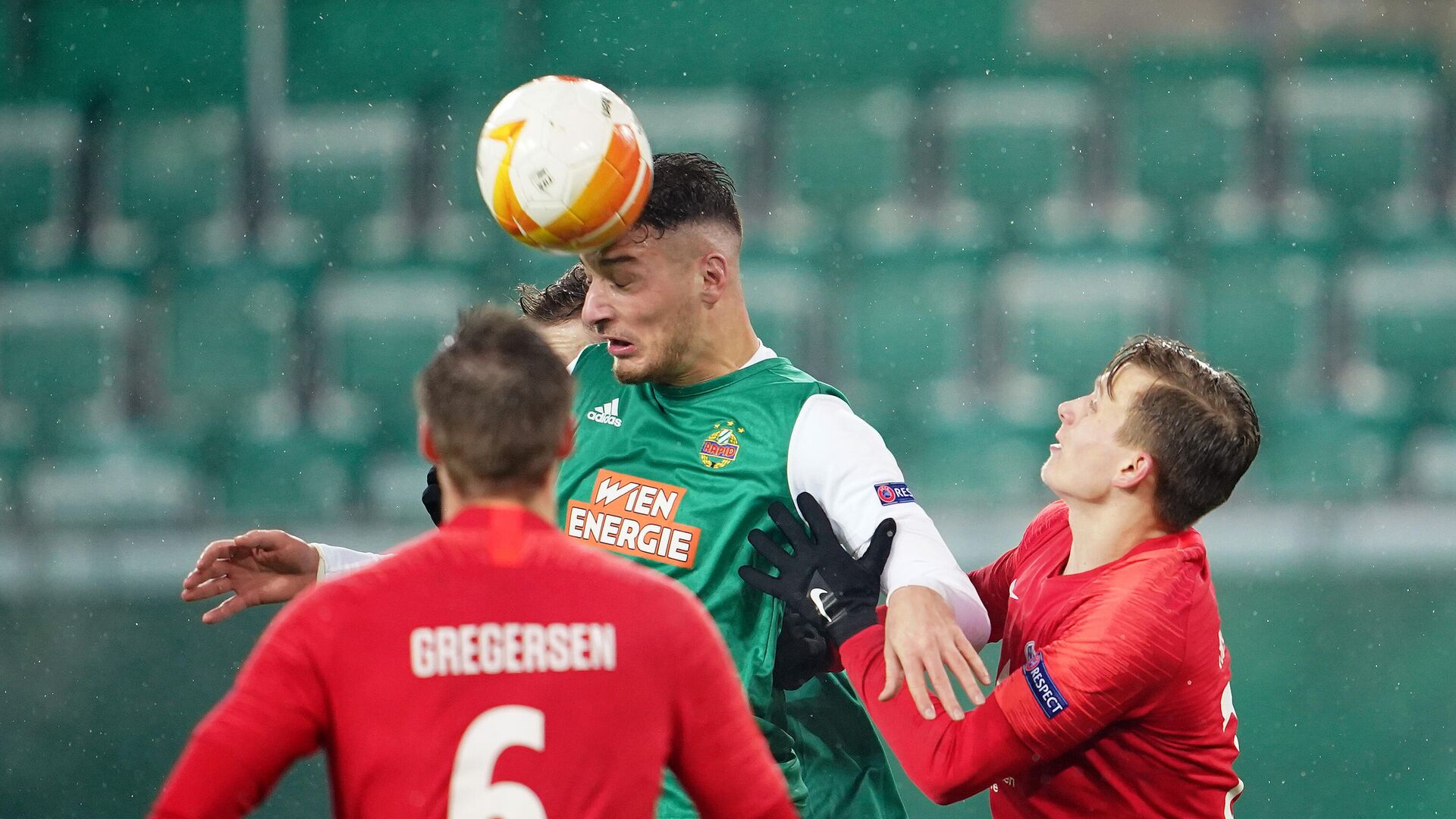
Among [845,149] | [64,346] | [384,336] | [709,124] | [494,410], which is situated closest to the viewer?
[494,410]

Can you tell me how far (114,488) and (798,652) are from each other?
552 centimetres

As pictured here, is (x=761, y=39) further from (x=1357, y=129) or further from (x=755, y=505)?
(x=755, y=505)

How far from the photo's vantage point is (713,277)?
253 cm

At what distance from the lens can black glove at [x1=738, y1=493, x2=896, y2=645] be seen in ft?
7.23

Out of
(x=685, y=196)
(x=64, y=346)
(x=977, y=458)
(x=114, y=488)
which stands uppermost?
(x=685, y=196)

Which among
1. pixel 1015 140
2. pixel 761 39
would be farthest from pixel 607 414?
pixel 761 39

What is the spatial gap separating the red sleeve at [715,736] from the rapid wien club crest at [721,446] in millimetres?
910

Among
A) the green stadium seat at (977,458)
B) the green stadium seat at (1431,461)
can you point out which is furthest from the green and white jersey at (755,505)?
the green stadium seat at (1431,461)

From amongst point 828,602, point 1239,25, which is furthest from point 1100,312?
point 828,602

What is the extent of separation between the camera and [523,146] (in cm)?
230

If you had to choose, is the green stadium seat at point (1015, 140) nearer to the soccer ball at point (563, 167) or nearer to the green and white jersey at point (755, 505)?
the green and white jersey at point (755, 505)

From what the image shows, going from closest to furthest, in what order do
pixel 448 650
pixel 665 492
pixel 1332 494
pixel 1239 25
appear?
1. pixel 448 650
2. pixel 665 492
3. pixel 1332 494
4. pixel 1239 25

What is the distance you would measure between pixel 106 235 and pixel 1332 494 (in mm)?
6563

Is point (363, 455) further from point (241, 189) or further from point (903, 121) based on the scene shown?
point (903, 121)
